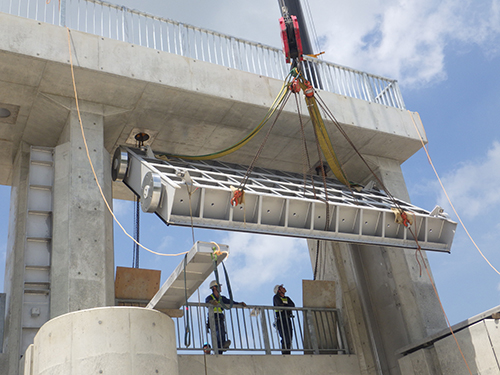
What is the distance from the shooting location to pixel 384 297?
17.8m

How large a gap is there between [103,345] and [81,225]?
4696 mm

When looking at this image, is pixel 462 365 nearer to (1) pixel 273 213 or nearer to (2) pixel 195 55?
(1) pixel 273 213

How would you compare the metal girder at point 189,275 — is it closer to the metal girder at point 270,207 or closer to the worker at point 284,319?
the metal girder at point 270,207

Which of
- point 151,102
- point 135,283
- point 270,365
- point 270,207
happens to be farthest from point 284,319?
point 151,102

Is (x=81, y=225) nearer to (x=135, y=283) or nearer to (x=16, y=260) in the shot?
(x=16, y=260)

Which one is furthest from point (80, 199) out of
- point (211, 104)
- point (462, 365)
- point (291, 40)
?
point (462, 365)

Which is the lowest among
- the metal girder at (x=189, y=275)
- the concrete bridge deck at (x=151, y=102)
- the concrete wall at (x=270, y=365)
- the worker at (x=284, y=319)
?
the concrete wall at (x=270, y=365)

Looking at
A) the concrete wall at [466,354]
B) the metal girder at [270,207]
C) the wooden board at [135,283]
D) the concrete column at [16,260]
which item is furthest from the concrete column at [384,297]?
the concrete column at [16,260]

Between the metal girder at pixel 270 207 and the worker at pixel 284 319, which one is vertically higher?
the metal girder at pixel 270 207

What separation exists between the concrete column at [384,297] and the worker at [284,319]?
2.40 meters

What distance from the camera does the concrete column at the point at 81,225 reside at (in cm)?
1205

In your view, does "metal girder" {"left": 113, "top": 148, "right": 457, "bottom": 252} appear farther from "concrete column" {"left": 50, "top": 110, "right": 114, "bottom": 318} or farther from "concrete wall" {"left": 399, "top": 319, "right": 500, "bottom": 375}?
"concrete wall" {"left": 399, "top": 319, "right": 500, "bottom": 375}

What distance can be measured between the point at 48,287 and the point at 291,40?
321 inches

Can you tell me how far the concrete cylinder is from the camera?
8.52 meters
